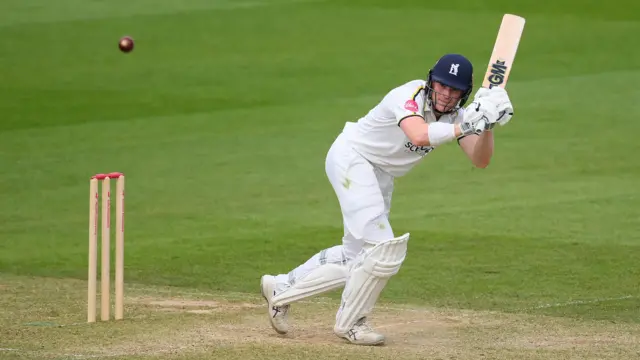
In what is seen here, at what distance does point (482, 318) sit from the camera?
7.37 metres

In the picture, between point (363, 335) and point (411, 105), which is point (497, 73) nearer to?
point (411, 105)

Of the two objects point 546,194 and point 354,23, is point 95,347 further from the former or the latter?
point 354,23

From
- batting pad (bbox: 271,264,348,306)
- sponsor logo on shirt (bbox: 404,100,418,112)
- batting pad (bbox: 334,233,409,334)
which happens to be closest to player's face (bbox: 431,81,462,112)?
sponsor logo on shirt (bbox: 404,100,418,112)

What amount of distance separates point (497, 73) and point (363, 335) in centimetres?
153

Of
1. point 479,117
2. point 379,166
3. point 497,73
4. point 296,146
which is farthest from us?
point 296,146

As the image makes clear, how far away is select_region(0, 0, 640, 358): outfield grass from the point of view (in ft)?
30.6

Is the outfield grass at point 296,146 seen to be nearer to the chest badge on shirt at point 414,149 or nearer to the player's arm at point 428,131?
the chest badge on shirt at point 414,149

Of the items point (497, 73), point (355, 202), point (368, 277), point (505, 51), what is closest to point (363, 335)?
point (368, 277)

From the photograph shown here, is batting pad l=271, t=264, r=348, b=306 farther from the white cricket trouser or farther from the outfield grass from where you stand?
the outfield grass

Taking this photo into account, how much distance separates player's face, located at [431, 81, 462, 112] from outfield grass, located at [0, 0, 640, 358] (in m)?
1.91

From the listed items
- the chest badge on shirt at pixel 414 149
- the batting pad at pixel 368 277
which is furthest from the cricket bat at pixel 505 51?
the batting pad at pixel 368 277

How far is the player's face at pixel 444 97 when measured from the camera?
6.48 metres

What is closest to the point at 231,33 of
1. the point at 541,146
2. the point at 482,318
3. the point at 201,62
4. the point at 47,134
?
the point at 201,62

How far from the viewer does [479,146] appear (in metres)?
6.71
